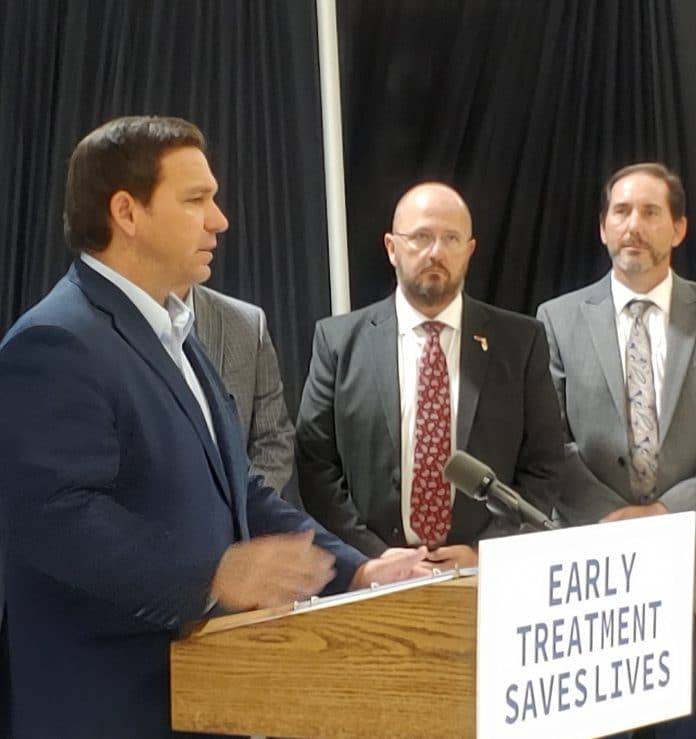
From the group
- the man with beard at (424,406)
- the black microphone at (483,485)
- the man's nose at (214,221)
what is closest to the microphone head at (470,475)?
the black microphone at (483,485)

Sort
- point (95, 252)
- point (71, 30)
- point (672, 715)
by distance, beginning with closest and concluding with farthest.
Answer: point (672, 715) < point (95, 252) < point (71, 30)

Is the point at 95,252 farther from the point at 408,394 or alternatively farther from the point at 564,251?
the point at 564,251

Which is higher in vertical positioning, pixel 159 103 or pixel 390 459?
pixel 159 103

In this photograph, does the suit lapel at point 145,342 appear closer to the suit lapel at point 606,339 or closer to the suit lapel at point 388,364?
the suit lapel at point 388,364

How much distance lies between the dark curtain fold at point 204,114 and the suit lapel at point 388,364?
0.79 metres

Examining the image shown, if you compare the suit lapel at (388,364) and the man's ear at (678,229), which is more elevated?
the man's ear at (678,229)

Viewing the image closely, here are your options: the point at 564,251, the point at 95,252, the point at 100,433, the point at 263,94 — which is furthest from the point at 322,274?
the point at 100,433

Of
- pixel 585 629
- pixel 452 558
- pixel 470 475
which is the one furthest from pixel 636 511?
pixel 585 629

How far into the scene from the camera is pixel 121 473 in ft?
4.82

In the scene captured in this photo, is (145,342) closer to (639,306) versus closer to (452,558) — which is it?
(452,558)

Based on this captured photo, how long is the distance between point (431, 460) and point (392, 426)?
12cm

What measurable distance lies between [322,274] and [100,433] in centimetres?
217

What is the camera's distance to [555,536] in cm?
137

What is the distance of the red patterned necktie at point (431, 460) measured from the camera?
103 inches
